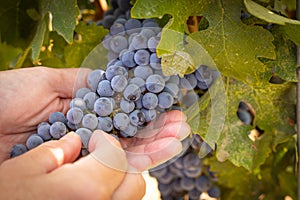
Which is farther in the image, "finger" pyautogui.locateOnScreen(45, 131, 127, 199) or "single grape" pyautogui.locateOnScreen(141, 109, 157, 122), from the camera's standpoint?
"single grape" pyautogui.locateOnScreen(141, 109, 157, 122)

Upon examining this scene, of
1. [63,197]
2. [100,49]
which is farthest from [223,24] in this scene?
→ [63,197]

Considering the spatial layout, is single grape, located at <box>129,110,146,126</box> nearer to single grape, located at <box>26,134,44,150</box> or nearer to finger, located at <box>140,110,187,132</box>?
finger, located at <box>140,110,187,132</box>

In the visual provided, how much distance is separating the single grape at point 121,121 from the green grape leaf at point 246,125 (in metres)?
0.16

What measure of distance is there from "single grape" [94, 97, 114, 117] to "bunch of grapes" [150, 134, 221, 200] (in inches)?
13.7

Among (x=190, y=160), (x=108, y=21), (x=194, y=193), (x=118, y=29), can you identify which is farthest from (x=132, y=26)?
(x=194, y=193)

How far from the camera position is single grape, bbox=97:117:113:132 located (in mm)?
782

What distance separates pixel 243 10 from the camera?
0.84 m

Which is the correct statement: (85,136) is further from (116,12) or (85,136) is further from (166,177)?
(166,177)

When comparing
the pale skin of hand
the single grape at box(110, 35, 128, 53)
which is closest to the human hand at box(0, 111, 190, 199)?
the pale skin of hand

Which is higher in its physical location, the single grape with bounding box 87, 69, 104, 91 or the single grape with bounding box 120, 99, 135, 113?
the single grape with bounding box 87, 69, 104, 91

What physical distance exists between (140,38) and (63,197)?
1.07 ft

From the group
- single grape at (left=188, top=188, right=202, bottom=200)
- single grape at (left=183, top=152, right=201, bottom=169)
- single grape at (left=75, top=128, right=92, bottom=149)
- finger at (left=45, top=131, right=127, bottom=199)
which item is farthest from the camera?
single grape at (left=188, top=188, right=202, bottom=200)

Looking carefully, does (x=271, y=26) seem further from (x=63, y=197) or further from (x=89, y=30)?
(x=63, y=197)

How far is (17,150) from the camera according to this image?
0.81m
